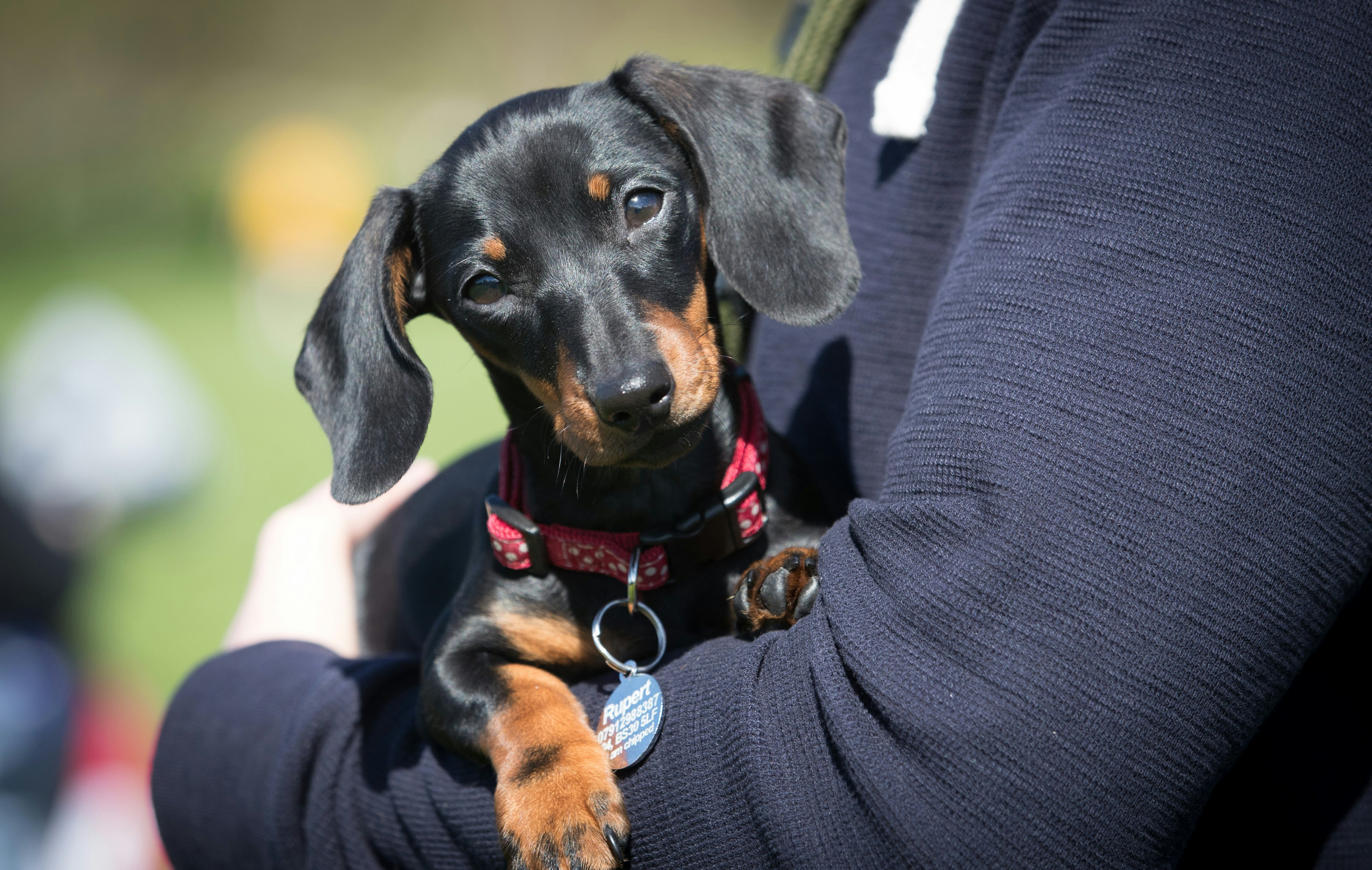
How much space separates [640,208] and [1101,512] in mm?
922

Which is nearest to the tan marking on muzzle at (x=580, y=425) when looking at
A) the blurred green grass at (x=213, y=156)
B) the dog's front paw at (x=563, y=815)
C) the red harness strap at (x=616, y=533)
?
the red harness strap at (x=616, y=533)

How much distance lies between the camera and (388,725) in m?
1.43

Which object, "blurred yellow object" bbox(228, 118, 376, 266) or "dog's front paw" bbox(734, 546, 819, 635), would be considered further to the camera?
"blurred yellow object" bbox(228, 118, 376, 266)

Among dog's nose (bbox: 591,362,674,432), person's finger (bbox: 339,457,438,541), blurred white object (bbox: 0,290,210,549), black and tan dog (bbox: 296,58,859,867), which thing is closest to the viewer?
dog's nose (bbox: 591,362,674,432)

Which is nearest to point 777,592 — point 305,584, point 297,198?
point 305,584

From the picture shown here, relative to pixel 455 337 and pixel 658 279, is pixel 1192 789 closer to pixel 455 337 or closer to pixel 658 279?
pixel 658 279

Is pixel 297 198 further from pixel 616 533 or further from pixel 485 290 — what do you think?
pixel 616 533

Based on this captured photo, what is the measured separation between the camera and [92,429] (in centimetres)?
521

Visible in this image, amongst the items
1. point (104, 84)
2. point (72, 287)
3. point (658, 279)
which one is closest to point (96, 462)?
point (72, 287)

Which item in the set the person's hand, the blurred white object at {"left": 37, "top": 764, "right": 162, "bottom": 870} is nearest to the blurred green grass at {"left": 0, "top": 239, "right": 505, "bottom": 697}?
the blurred white object at {"left": 37, "top": 764, "right": 162, "bottom": 870}

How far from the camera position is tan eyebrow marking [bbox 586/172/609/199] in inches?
59.9

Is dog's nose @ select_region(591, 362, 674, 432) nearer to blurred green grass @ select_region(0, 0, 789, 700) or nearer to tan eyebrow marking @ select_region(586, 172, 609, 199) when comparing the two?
tan eyebrow marking @ select_region(586, 172, 609, 199)

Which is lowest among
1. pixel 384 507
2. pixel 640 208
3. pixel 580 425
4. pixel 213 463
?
pixel 213 463

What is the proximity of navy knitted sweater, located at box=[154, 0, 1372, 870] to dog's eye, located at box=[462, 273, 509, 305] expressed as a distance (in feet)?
2.40
